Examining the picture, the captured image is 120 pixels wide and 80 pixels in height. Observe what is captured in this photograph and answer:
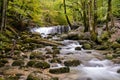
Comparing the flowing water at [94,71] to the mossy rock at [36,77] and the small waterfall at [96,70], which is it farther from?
the mossy rock at [36,77]

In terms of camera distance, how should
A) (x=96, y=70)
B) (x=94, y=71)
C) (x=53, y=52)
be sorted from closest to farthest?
(x=94, y=71) < (x=96, y=70) < (x=53, y=52)

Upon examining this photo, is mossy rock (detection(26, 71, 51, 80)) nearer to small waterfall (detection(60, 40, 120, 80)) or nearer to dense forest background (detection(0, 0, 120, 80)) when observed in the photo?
dense forest background (detection(0, 0, 120, 80))

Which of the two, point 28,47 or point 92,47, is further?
point 92,47

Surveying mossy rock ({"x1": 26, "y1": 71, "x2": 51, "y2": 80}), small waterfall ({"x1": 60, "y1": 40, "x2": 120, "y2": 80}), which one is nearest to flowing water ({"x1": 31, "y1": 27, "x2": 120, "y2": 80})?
small waterfall ({"x1": 60, "y1": 40, "x2": 120, "y2": 80})

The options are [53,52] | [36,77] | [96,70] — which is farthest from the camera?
[53,52]

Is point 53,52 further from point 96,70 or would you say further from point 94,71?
point 94,71

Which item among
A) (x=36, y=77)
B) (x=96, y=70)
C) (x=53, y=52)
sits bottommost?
(x=96, y=70)

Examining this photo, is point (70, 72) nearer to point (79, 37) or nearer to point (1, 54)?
point (1, 54)

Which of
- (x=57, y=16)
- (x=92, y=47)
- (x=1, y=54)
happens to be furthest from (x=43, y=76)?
(x=57, y=16)

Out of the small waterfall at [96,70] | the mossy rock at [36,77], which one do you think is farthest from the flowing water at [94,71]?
the mossy rock at [36,77]

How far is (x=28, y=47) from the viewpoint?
53.1 ft

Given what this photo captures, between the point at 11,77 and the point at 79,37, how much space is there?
1460cm

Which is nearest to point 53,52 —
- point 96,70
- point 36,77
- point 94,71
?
point 96,70

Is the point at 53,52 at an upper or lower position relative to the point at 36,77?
upper
